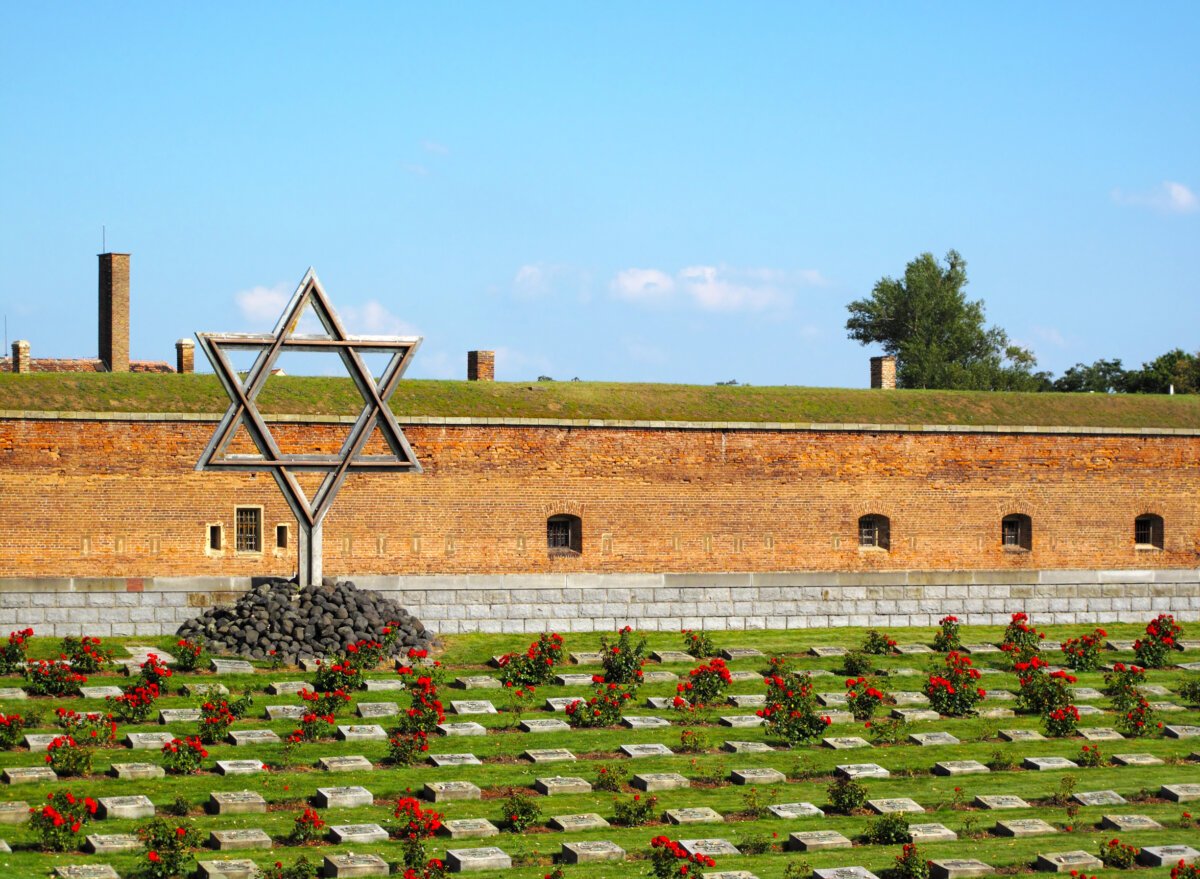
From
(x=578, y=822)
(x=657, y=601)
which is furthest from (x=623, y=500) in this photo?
(x=578, y=822)

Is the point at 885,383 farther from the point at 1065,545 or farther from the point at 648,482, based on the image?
the point at 648,482

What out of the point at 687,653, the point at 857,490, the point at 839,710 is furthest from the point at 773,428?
the point at 839,710

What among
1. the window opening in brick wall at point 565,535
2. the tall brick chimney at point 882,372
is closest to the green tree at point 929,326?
the tall brick chimney at point 882,372

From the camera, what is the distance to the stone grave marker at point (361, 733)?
1702 cm

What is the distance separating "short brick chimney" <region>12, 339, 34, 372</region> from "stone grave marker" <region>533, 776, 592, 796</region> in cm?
2204

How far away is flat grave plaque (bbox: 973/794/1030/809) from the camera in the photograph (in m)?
15.4

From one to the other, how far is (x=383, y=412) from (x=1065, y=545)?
16979mm

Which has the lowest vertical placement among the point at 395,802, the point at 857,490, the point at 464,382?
the point at 395,802

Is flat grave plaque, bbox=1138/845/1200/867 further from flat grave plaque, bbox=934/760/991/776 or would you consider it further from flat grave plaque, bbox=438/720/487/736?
flat grave plaque, bbox=438/720/487/736

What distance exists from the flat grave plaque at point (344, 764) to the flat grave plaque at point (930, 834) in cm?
520

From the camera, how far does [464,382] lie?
105ft

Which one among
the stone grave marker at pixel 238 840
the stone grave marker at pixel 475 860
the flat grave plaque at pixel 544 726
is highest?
the flat grave plaque at pixel 544 726

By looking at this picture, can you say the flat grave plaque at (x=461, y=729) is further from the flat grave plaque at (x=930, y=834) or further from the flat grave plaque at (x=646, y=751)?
the flat grave plaque at (x=930, y=834)

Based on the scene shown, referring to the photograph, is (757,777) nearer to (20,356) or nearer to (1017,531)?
(1017,531)
